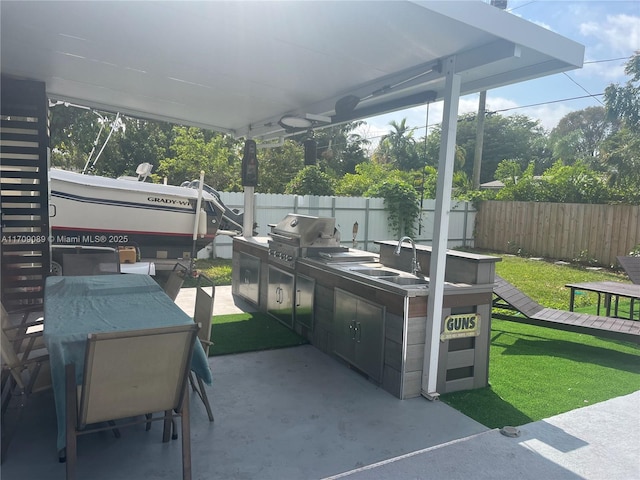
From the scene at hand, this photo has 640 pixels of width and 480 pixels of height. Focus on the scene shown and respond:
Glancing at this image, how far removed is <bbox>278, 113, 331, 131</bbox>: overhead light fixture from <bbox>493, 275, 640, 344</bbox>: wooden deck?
9.13 feet

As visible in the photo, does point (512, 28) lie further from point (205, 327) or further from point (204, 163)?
point (204, 163)

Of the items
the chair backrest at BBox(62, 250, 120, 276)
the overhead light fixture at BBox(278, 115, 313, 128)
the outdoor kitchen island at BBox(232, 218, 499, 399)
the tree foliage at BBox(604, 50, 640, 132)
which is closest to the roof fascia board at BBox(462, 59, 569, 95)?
the outdoor kitchen island at BBox(232, 218, 499, 399)

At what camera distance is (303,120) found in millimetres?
5457

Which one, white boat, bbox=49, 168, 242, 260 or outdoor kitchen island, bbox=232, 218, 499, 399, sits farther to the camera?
white boat, bbox=49, 168, 242, 260

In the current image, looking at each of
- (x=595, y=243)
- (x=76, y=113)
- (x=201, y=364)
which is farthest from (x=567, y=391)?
(x=76, y=113)

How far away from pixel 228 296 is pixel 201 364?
4.13 meters

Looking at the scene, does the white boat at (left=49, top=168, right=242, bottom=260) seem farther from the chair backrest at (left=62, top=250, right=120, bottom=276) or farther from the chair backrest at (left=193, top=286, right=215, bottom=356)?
the chair backrest at (left=193, top=286, right=215, bottom=356)

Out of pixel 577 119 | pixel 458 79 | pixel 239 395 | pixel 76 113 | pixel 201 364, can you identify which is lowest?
pixel 239 395

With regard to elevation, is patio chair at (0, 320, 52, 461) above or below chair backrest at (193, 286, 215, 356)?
below

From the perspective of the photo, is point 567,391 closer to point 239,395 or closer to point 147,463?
point 239,395

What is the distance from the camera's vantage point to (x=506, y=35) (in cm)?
272

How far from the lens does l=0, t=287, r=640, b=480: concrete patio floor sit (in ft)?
7.80

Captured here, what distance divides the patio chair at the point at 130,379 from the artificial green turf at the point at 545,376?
2.06m

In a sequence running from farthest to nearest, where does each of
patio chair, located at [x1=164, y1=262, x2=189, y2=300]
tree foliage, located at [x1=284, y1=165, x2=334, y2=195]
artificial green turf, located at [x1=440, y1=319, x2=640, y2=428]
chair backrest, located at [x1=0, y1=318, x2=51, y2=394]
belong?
tree foliage, located at [x1=284, y1=165, x2=334, y2=195]
patio chair, located at [x1=164, y1=262, x2=189, y2=300]
artificial green turf, located at [x1=440, y1=319, x2=640, y2=428]
chair backrest, located at [x1=0, y1=318, x2=51, y2=394]
